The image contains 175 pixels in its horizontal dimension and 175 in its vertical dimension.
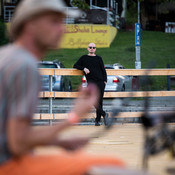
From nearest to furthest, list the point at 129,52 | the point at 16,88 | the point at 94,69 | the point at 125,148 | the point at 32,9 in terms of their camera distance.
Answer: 1. the point at 16,88
2. the point at 32,9
3. the point at 125,148
4. the point at 94,69
5. the point at 129,52

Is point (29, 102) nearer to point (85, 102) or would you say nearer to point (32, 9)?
point (85, 102)

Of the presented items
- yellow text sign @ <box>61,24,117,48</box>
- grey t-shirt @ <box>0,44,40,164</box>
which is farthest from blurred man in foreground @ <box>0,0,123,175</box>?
yellow text sign @ <box>61,24,117,48</box>

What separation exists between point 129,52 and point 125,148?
29.4m

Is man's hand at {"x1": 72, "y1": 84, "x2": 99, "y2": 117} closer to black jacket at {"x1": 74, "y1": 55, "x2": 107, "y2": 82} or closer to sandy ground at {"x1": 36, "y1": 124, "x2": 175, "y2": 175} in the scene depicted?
sandy ground at {"x1": 36, "y1": 124, "x2": 175, "y2": 175}

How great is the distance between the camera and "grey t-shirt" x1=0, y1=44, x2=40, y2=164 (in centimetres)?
222

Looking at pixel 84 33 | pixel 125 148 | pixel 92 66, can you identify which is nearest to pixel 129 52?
pixel 84 33

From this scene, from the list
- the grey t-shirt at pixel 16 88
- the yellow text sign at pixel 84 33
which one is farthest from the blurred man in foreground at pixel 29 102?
the yellow text sign at pixel 84 33

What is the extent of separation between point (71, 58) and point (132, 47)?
20.1 feet

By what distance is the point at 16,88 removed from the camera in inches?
87.6

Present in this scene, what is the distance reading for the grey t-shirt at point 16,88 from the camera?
2219mm

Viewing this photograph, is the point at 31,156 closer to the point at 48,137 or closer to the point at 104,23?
the point at 48,137

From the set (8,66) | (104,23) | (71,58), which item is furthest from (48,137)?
(104,23)

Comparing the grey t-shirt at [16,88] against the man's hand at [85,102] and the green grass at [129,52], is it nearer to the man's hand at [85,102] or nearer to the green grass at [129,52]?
the man's hand at [85,102]

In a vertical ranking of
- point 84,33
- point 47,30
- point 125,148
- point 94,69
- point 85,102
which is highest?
point 84,33
